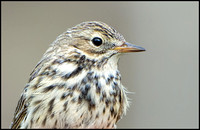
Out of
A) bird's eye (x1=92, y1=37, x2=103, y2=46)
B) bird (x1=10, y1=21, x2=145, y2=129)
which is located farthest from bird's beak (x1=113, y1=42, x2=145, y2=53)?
bird's eye (x1=92, y1=37, x2=103, y2=46)

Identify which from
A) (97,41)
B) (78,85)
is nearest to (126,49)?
(97,41)

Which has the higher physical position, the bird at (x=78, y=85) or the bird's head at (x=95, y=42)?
the bird's head at (x=95, y=42)

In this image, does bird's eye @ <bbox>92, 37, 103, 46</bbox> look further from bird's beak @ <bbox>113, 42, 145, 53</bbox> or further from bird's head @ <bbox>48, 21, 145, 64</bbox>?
bird's beak @ <bbox>113, 42, 145, 53</bbox>

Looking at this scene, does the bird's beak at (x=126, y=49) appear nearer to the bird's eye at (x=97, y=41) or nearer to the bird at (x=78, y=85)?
the bird at (x=78, y=85)

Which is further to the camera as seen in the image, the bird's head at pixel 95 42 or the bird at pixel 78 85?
the bird's head at pixel 95 42

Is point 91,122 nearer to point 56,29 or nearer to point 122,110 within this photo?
point 122,110

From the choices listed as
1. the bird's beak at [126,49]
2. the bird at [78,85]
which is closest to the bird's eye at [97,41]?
the bird at [78,85]

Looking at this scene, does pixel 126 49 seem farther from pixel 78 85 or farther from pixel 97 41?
pixel 78 85

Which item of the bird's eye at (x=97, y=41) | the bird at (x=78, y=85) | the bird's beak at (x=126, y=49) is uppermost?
the bird's eye at (x=97, y=41)

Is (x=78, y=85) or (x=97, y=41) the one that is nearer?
(x=78, y=85)
